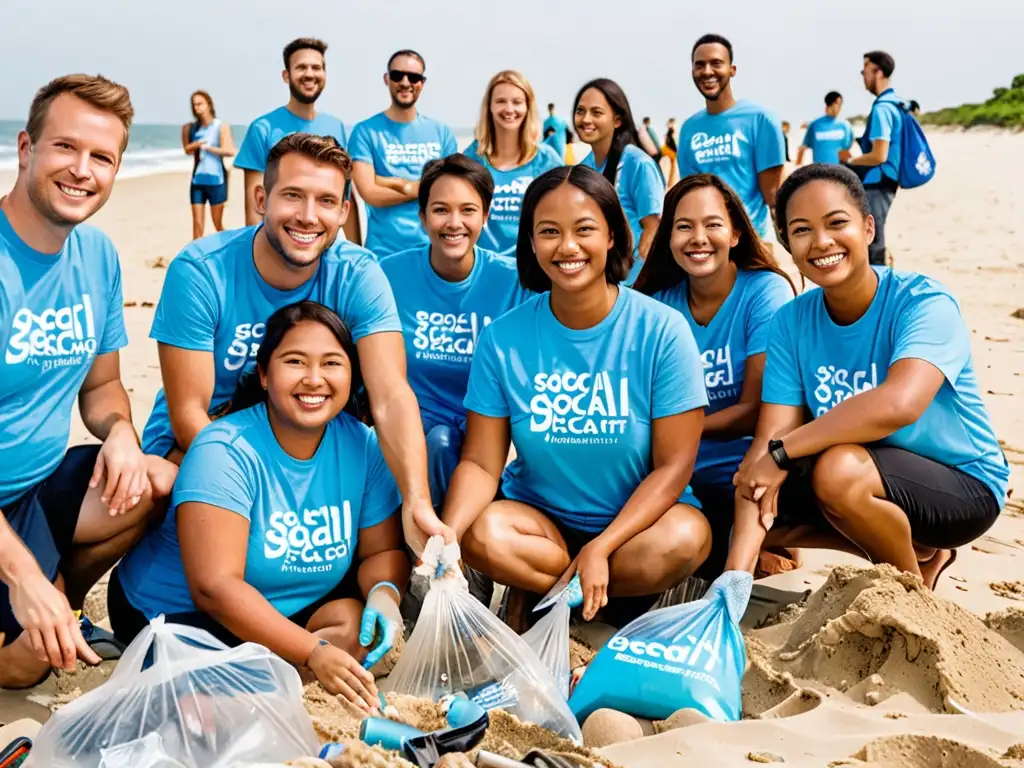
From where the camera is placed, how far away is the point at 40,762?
7.01ft

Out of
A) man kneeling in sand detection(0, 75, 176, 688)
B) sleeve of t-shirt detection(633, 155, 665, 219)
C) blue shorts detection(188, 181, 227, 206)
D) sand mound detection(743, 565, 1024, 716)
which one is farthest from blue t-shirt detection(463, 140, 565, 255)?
blue shorts detection(188, 181, 227, 206)

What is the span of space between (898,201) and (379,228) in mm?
14469

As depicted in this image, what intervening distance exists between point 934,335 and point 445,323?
168 centimetres

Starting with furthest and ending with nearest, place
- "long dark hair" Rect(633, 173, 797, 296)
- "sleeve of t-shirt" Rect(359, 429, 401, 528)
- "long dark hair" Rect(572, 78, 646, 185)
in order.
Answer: "long dark hair" Rect(572, 78, 646, 185)
"long dark hair" Rect(633, 173, 797, 296)
"sleeve of t-shirt" Rect(359, 429, 401, 528)

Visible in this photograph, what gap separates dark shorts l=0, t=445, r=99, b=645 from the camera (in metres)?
2.87

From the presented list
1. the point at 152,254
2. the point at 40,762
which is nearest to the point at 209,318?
the point at 40,762

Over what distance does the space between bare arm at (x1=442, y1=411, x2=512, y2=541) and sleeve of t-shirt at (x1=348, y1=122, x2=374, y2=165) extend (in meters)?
2.92

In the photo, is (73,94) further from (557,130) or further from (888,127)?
(557,130)

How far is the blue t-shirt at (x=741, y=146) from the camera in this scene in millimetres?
5875

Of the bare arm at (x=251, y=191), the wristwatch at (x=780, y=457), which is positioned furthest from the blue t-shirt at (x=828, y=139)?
the wristwatch at (x=780, y=457)

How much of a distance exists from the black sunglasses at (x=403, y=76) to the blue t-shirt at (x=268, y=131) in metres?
0.52

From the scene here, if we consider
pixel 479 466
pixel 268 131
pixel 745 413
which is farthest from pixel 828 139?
pixel 479 466

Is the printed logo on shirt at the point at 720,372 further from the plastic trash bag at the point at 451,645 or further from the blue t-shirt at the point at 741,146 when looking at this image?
the blue t-shirt at the point at 741,146

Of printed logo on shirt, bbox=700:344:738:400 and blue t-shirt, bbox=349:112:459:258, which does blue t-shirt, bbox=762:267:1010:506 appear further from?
blue t-shirt, bbox=349:112:459:258
